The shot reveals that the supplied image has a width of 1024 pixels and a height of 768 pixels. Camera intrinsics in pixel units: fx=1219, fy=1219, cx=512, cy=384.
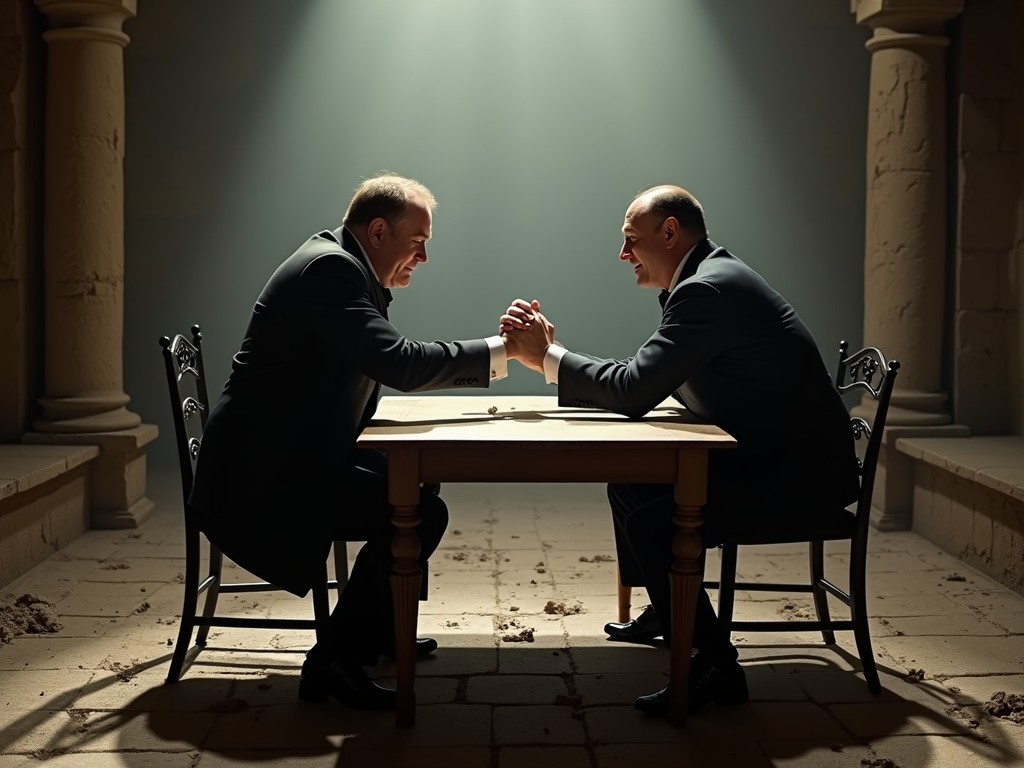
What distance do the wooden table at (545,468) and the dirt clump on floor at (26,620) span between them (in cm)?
154

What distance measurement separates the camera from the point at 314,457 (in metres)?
3.36

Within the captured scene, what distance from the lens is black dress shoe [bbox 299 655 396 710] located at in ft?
10.9

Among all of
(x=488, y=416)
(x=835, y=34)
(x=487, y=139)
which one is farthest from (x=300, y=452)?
(x=835, y=34)

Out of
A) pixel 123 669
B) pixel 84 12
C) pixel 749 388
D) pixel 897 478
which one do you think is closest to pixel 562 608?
pixel 749 388

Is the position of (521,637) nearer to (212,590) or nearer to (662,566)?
(662,566)

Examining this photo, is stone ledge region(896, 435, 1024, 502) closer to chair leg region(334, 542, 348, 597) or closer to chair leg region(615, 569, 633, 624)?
chair leg region(615, 569, 633, 624)

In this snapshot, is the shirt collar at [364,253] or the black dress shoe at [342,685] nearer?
the black dress shoe at [342,685]

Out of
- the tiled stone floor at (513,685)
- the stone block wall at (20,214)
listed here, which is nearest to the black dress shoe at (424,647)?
the tiled stone floor at (513,685)

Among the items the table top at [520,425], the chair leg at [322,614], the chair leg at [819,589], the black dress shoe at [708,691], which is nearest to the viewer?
the table top at [520,425]

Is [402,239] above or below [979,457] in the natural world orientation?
above

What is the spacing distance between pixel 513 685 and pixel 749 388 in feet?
3.60

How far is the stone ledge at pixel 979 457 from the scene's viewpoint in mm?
4695

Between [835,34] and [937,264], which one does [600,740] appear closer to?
[937,264]

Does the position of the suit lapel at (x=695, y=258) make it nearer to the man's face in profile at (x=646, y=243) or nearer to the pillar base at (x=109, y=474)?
the man's face in profile at (x=646, y=243)
